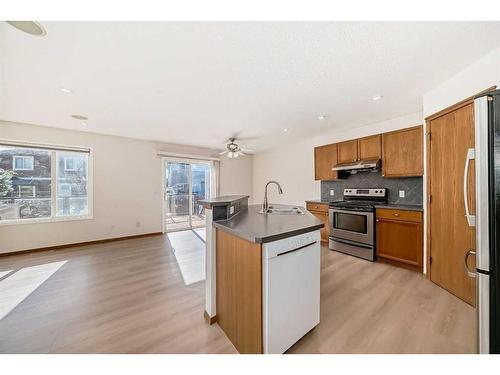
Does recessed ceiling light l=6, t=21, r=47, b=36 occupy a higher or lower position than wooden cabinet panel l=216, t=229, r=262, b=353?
higher

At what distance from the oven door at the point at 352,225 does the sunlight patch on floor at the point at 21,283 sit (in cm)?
433

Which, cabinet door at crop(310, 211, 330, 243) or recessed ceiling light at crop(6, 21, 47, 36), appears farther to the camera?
cabinet door at crop(310, 211, 330, 243)

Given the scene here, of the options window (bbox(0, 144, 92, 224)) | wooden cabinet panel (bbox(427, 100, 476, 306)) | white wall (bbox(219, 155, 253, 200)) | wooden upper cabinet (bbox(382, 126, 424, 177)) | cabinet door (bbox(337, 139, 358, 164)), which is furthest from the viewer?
white wall (bbox(219, 155, 253, 200))

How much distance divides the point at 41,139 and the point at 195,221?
3689mm

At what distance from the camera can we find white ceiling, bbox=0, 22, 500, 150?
4.70ft

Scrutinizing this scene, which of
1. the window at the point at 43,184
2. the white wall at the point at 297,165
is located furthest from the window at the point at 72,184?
the white wall at the point at 297,165

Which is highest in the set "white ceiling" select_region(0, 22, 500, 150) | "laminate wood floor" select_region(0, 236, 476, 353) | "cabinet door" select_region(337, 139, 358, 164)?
"white ceiling" select_region(0, 22, 500, 150)

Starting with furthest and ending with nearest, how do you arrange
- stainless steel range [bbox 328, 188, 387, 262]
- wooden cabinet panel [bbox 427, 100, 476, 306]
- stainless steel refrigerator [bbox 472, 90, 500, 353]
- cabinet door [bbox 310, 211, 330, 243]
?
1. cabinet door [bbox 310, 211, 330, 243]
2. stainless steel range [bbox 328, 188, 387, 262]
3. wooden cabinet panel [bbox 427, 100, 476, 306]
4. stainless steel refrigerator [bbox 472, 90, 500, 353]

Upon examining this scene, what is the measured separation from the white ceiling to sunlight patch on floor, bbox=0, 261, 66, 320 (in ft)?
7.74

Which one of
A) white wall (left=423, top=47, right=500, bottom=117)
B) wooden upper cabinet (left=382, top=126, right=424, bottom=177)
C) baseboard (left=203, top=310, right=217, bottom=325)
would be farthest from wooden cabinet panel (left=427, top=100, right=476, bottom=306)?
baseboard (left=203, top=310, right=217, bottom=325)

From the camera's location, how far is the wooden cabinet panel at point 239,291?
4.15ft

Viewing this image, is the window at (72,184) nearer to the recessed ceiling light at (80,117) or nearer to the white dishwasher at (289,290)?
the recessed ceiling light at (80,117)

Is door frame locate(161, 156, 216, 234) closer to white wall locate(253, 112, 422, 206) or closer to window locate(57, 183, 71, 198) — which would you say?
white wall locate(253, 112, 422, 206)
